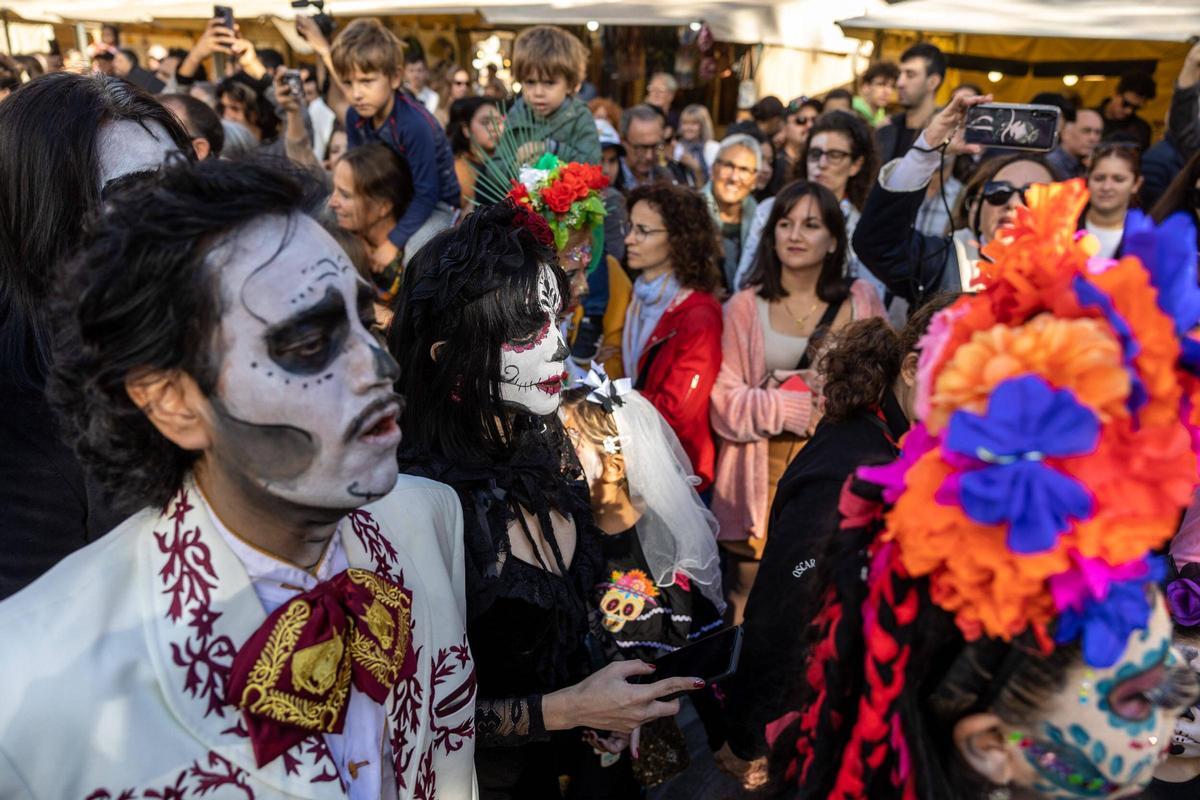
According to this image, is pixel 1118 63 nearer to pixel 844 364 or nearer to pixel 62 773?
pixel 844 364

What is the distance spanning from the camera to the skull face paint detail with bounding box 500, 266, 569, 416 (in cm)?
215

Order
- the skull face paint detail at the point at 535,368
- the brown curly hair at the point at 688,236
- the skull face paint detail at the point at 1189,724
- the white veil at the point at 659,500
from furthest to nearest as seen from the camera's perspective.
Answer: the brown curly hair at the point at 688,236, the white veil at the point at 659,500, the skull face paint detail at the point at 535,368, the skull face paint detail at the point at 1189,724

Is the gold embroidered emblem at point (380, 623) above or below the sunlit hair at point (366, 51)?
below

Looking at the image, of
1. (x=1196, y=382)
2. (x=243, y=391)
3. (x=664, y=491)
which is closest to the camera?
(x=1196, y=382)

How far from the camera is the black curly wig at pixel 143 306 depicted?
4.15 ft

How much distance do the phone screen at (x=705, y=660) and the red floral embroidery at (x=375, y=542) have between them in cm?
82

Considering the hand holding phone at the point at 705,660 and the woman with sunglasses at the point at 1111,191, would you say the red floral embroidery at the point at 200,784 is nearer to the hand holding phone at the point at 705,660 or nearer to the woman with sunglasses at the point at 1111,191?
the hand holding phone at the point at 705,660

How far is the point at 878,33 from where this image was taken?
9.78 metres

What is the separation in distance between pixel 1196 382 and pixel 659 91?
9.42 m

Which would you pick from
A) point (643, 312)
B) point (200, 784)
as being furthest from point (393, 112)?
point (200, 784)

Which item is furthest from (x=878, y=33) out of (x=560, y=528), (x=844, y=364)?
(x=560, y=528)

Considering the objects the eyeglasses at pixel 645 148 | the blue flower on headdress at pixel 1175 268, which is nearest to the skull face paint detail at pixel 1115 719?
the blue flower on headdress at pixel 1175 268

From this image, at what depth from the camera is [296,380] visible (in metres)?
1.33

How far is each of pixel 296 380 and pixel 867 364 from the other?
63.9 inches
